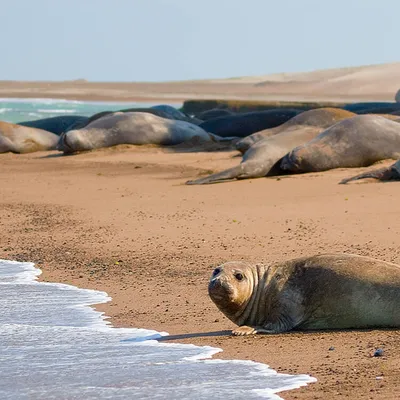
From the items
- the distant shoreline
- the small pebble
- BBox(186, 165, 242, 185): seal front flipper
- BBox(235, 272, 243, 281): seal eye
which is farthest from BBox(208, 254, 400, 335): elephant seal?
the distant shoreline

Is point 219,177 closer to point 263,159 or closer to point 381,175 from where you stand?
point 263,159

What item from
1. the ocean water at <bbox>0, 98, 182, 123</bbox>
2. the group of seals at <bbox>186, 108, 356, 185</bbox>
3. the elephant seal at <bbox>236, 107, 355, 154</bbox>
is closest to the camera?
the group of seals at <bbox>186, 108, 356, 185</bbox>

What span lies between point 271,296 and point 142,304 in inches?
38.1

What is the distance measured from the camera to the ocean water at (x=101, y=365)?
4.34 meters

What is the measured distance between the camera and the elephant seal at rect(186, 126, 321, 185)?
1232 centimetres

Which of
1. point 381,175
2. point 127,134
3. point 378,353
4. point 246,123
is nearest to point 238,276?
point 378,353

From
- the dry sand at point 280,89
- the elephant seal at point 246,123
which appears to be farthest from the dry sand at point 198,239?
the dry sand at point 280,89

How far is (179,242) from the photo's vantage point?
8344mm

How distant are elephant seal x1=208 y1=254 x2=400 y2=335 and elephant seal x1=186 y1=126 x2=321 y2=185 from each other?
6.36m

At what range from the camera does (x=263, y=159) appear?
42.0 ft

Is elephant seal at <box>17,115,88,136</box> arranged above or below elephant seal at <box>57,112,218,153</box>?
below

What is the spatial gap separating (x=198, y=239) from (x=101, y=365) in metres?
3.57

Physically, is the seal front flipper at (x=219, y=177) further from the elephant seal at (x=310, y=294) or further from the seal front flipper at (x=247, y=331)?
the seal front flipper at (x=247, y=331)

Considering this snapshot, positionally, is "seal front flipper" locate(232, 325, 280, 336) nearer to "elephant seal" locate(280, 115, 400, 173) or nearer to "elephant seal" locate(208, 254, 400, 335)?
"elephant seal" locate(208, 254, 400, 335)
